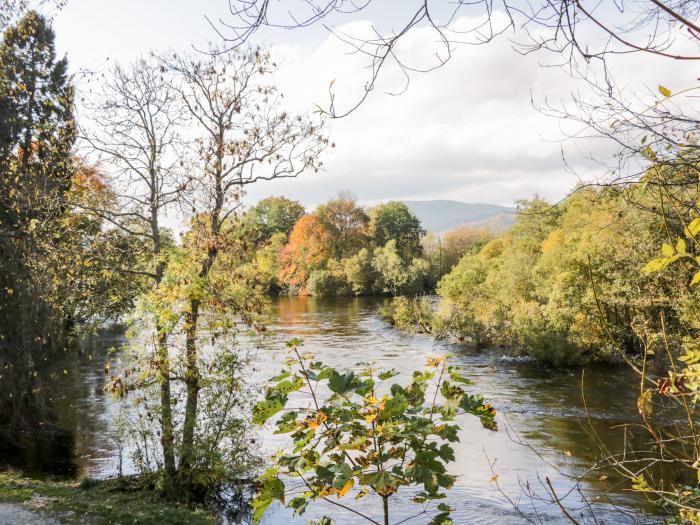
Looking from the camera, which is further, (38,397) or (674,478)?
(38,397)

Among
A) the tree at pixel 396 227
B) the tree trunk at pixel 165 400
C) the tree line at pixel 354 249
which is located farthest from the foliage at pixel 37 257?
the tree at pixel 396 227

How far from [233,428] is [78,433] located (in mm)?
5711

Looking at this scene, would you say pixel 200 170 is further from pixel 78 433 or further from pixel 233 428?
pixel 78 433

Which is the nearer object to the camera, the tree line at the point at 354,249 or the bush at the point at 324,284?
the tree line at the point at 354,249

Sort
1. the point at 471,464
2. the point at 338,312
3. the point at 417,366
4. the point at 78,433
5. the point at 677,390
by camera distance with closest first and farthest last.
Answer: the point at 677,390 < the point at 471,464 < the point at 78,433 < the point at 417,366 < the point at 338,312

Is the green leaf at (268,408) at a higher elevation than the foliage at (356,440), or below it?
higher

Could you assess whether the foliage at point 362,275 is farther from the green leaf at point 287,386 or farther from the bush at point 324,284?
the green leaf at point 287,386

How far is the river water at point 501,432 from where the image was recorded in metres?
8.99

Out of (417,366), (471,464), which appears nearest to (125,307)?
(471,464)

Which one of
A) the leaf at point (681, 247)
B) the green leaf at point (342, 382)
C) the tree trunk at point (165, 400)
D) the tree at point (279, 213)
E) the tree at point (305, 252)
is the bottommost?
the tree trunk at point (165, 400)

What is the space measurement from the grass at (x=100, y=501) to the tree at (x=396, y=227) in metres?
50.2

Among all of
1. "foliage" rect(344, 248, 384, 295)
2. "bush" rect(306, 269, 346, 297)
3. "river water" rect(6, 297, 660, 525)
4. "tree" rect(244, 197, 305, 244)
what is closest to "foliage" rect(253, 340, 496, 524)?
"river water" rect(6, 297, 660, 525)

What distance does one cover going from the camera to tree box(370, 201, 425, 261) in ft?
195

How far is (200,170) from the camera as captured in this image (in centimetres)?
1031
